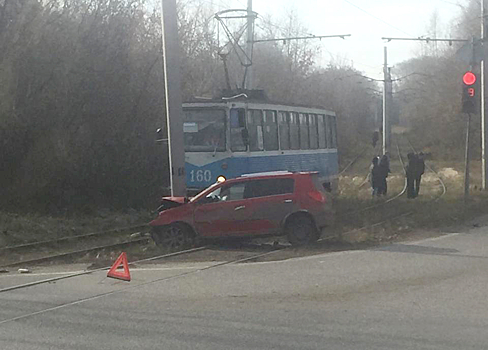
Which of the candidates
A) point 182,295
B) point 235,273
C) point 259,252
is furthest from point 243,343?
point 259,252

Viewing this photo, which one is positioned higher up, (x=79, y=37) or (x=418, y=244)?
(x=79, y=37)

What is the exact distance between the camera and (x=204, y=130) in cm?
2055

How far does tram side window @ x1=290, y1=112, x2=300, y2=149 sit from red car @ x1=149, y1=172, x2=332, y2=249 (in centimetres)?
764

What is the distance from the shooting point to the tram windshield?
66.7 feet

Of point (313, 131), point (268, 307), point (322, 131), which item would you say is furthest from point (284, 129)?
point (268, 307)

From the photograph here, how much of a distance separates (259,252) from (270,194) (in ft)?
4.58

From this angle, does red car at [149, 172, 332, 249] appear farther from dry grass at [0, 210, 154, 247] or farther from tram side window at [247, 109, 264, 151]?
tram side window at [247, 109, 264, 151]

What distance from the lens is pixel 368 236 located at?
55.7 feet

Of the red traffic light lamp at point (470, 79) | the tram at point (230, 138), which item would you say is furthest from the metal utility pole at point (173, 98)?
the red traffic light lamp at point (470, 79)

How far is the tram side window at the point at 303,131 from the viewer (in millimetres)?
24672

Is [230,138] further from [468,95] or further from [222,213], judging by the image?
[468,95]

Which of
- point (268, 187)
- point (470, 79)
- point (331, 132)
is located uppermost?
point (470, 79)

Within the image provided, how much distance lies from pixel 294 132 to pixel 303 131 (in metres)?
0.94

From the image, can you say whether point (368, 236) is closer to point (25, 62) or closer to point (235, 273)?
point (235, 273)
